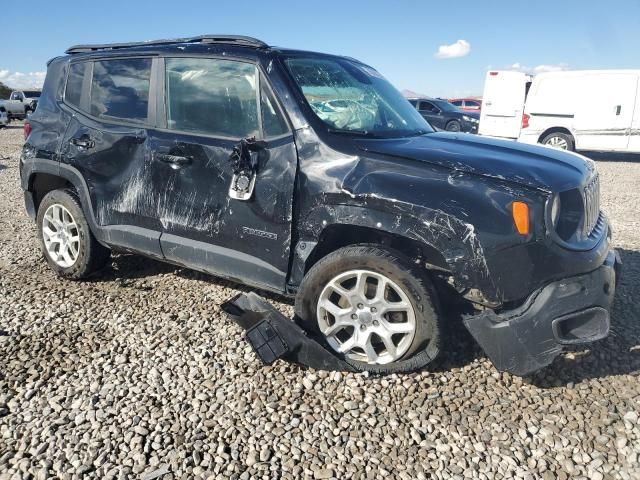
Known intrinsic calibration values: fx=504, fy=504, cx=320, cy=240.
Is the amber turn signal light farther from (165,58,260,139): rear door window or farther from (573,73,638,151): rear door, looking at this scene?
(573,73,638,151): rear door

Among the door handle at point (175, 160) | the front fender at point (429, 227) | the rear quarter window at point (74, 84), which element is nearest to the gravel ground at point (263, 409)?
the front fender at point (429, 227)

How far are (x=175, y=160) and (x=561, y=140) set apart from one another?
12605mm

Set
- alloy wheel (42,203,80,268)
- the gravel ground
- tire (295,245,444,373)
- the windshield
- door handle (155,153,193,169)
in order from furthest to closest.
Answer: alloy wheel (42,203,80,268), door handle (155,153,193,169), the windshield, tire (295,245,444,373), the gravel ground

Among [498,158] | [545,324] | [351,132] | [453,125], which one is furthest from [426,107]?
[545,324]

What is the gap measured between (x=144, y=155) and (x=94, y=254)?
112 centimetres

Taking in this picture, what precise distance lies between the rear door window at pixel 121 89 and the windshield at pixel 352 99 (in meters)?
1.20

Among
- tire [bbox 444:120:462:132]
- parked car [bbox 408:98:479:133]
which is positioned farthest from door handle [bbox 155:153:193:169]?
tire [bbox 444:120:462:132]

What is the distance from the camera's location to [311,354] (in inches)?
120

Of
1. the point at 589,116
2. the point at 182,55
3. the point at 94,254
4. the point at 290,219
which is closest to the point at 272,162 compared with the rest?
the point at 290,219

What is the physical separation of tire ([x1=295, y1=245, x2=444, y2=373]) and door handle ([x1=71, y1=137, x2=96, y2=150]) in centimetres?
216

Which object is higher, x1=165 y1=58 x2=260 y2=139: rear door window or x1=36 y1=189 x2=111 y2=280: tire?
x1=165 y1=58 x2=260 y2=139: rear door window

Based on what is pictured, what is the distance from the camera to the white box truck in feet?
41.5

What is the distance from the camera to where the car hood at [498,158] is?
2.70m

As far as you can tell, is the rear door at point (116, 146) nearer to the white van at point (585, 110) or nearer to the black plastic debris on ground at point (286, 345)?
the black plastic debris on ground at point (286, 345)
